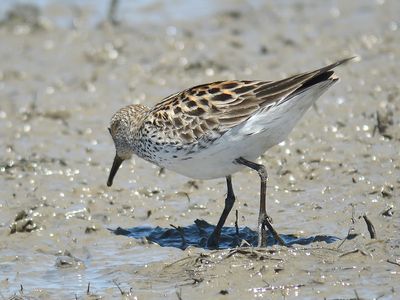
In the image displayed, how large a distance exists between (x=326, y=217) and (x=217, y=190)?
141 cm

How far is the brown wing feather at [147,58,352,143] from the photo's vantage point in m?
8.34

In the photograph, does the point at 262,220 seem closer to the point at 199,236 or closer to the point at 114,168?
the point at 199,236

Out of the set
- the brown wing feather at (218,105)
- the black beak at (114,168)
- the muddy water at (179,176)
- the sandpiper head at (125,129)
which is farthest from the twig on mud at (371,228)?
the black beak at (114,168)

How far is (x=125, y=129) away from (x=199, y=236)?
1.34 m

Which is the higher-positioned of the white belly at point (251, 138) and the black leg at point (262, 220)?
the white belly at point (251, 138)

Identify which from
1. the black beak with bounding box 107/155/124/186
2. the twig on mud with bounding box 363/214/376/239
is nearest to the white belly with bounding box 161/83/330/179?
the twig on mud with bounding box 363/214/376/239

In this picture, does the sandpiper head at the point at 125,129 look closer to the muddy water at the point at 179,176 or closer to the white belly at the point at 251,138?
the muddy water at the point at 179,176

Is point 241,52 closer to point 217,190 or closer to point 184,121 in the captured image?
point 217,190

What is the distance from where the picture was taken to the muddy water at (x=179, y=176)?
26.0ft

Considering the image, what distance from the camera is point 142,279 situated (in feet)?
26.5

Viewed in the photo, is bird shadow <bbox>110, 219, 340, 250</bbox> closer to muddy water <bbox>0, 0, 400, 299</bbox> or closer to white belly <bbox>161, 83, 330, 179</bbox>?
muddy water <bbox>0, 0, 400, 299</bbox>

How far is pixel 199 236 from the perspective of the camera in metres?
9.21

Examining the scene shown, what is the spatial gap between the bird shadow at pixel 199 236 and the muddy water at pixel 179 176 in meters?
0.06

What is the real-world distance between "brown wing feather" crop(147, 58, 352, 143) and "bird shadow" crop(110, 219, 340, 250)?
997 millimetres
